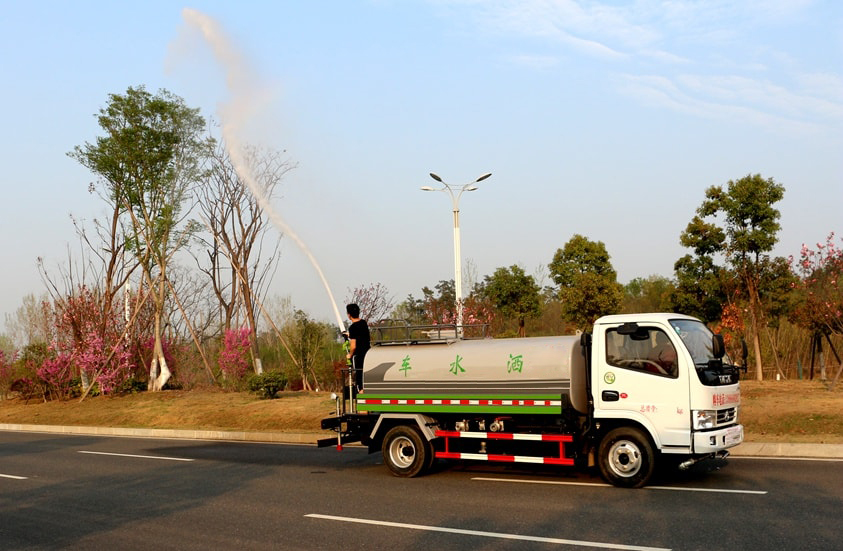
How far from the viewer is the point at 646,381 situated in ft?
34.8

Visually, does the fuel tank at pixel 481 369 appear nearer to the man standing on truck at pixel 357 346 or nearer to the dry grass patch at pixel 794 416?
the man standing on truck at pixel 357 346

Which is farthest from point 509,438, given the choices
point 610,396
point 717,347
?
point 717,347

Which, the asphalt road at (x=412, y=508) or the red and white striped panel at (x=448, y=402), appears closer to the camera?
the asphalt road at (x=412, y=508)

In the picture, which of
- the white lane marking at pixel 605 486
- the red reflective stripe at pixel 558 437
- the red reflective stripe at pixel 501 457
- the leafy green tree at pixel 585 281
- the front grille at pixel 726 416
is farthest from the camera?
the leafy green tree at pixel 585 281

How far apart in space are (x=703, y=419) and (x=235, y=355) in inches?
891

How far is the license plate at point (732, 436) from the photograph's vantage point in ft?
34.6

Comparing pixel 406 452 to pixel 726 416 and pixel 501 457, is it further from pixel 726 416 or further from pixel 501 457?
pixel 726 416

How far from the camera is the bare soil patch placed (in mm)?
15445

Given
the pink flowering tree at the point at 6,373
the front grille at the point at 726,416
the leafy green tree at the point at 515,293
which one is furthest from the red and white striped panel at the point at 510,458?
the pink flowering tree at the point at 6,373

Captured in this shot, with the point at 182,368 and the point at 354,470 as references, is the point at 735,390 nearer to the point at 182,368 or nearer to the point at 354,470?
the point at 354,470

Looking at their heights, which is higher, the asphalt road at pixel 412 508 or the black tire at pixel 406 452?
the black tire at pixel 406 452

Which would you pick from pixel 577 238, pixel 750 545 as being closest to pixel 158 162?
pixel 577 238

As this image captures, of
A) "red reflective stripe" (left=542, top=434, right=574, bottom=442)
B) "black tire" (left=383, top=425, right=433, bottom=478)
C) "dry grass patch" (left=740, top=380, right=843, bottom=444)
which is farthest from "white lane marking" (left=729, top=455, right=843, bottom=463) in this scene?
"black tire" (left=383, top=425, right=433, bottom=478)

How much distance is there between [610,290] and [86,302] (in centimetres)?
2296
